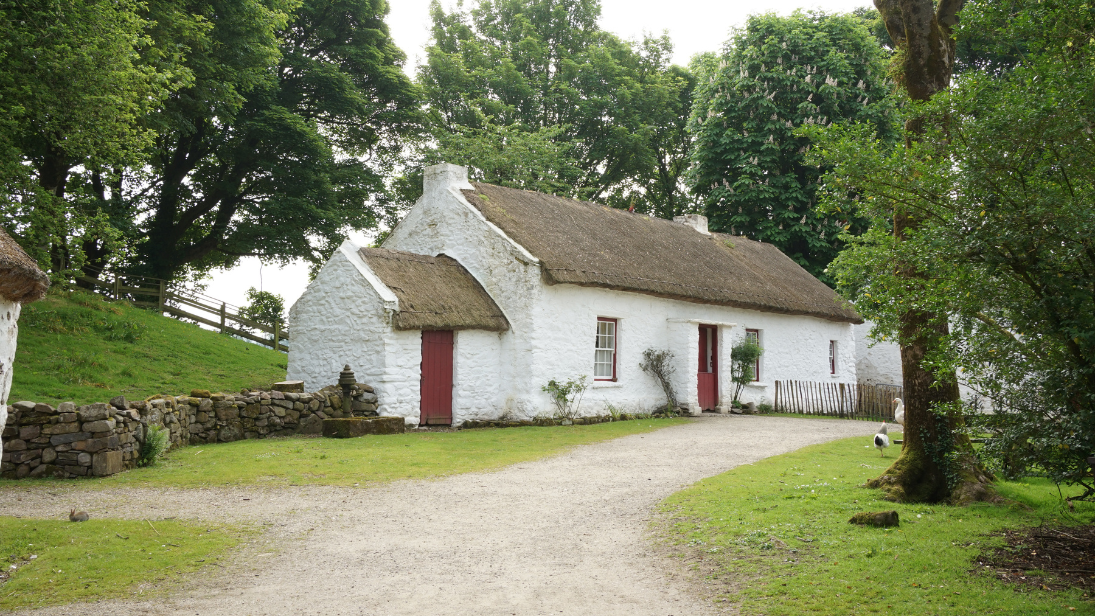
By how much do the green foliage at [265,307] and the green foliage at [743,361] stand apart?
684 inches

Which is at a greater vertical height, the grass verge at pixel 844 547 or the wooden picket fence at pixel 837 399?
the wooden picket fence at pixel 837 399

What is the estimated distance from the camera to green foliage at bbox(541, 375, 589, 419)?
56.8 feet

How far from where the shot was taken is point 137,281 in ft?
87.9

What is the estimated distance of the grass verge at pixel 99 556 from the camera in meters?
5.52

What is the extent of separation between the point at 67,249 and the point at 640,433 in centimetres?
1186

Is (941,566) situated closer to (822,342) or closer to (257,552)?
(257,552)

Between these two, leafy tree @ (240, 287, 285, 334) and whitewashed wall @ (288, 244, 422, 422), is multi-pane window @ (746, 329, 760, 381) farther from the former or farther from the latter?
leafy tree @ (240, 287, 285, 334)

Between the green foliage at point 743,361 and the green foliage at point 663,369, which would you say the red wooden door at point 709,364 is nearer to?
the green foliage at point 743,361

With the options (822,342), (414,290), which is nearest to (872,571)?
(414,290)

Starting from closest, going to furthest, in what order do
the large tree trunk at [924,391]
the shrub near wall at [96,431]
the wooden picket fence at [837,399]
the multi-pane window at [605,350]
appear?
1. the large tree trunk at [924,391]
2. the shrub near wall at [96,431]
3. the multi-pane window at [605,350]
4. the wooden picket fence at [837,399]

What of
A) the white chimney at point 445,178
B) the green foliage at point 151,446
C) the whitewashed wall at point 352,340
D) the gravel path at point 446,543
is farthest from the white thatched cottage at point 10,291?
the white chimney at point 445,178

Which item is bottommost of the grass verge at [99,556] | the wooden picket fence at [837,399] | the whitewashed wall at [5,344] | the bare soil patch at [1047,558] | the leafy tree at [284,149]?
the grass verge at [99,556]

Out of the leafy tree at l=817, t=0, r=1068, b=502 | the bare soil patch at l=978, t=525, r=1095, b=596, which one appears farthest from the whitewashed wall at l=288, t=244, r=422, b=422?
the bare soil patch at l=978, t=525, r=1095, b=596

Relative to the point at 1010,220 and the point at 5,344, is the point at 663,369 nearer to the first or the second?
the point at 1010,220
